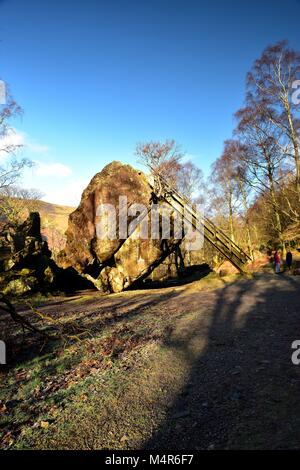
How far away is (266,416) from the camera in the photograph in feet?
11.6

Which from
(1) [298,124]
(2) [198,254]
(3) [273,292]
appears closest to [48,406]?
(3) [273,292]

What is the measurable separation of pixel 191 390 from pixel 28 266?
16.8 meters

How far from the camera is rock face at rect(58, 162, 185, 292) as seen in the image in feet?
54.7

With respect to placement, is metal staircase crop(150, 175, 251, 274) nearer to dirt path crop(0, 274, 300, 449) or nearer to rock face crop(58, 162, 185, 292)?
rock face crop(58, 162, 185, 292)

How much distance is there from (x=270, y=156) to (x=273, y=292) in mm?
11356

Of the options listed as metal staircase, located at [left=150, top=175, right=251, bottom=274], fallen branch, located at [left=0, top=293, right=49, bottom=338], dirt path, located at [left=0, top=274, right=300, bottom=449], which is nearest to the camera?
dirt path, located at [left=0, top=274, right=300, bottom=449]

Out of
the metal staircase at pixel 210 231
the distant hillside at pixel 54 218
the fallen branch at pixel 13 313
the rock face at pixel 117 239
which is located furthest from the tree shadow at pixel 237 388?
the distant hillside at pixel 54 218

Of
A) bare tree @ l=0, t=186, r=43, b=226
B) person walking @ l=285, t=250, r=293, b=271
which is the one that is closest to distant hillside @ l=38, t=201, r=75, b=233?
bare tree @ l=0, t=186, r=43, b=226

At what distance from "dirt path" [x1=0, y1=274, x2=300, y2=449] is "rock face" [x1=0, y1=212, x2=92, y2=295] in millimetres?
10819

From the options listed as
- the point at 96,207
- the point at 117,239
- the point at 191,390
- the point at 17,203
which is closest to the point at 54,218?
the point at 17,203

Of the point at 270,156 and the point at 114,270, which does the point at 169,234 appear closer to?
the point at 114,270

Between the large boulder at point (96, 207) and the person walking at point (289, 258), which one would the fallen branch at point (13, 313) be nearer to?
the large boulder at point (96, 207)

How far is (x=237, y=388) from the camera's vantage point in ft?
14.3

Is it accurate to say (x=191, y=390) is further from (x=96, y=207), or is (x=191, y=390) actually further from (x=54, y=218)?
(x=54, y=218)
